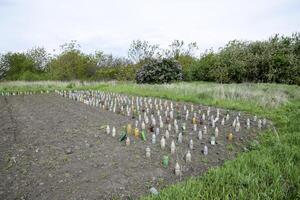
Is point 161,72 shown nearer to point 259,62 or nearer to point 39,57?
point 259,62

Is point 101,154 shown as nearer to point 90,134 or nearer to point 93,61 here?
point 90,134

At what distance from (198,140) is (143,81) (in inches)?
507

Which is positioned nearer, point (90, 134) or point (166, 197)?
point (166, 197)

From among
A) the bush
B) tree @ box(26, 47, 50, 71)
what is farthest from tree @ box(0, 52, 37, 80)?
the bush

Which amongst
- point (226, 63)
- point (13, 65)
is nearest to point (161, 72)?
point (226, 63)

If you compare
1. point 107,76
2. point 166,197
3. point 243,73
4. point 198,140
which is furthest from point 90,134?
point 107,76

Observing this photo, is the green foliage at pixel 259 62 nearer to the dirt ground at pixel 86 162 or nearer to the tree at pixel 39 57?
the dirt ground at pixel 86 162

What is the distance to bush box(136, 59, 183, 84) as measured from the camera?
1652 cm

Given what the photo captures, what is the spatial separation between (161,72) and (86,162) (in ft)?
43.8

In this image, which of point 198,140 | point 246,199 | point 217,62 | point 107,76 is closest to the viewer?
point 246,199

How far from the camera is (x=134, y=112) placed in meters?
6.75

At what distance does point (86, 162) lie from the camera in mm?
3533

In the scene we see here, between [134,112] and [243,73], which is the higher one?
[243,73]

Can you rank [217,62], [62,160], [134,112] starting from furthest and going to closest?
[217,62] → [134,112] → [62,160]
